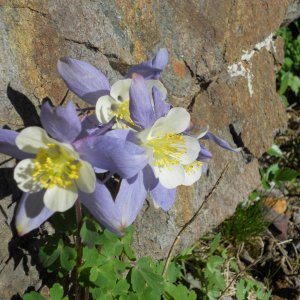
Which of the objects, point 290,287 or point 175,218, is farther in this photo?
point 290,287

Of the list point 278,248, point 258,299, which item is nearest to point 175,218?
point 258,299

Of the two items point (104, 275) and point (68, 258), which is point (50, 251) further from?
point (104, 275)

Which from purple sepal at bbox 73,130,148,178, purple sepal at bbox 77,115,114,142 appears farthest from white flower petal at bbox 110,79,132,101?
purple sepal at bbox 73,130,148,178

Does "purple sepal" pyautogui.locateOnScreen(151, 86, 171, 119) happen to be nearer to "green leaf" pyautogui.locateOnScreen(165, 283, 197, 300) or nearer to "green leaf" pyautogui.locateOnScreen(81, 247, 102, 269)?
"green leaf" pyautogui.locateOnScreen(81, 247, 102, 269)

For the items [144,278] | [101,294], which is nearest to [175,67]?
[144,278]

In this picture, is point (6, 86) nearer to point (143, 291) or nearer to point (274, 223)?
point (143, 291)

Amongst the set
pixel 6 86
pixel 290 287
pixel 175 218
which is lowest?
pixel 290 287
